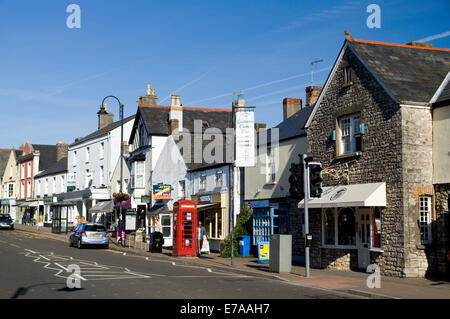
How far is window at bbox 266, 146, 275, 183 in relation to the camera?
28.4 m

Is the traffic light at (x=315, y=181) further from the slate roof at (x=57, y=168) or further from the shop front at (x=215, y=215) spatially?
the slate roof at (x=57, y=168)

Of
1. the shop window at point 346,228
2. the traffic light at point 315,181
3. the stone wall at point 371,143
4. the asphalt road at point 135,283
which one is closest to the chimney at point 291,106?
the stone wall at point 371,143

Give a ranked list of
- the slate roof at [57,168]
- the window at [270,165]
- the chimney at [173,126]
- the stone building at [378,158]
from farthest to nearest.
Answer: the slate roof at [57,168], the chimney at [173,126], the window at [270,165], the stone building at [378,158]

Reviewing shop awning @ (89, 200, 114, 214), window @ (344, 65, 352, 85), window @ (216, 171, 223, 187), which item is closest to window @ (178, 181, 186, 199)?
window @ (216, 171, 223, 187)

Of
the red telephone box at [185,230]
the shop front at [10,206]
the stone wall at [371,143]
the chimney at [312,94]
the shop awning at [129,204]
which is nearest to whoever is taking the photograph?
the stone wall at [371,143]

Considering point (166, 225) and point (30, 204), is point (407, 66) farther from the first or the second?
point (30, 204)

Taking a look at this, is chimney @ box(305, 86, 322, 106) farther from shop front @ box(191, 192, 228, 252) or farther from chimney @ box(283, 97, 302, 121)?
shop front @ box(191, 192, 228, 252)

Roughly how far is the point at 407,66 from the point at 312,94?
11031 millimetres

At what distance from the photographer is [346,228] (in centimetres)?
2216

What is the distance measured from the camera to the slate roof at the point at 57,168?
64.0m

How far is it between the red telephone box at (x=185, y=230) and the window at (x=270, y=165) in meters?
4.25

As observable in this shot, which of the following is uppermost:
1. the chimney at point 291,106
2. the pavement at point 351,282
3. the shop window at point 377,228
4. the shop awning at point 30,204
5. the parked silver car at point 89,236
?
the chimney at point 291,106

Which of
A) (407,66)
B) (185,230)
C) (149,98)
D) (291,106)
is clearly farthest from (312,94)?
(149,98)
